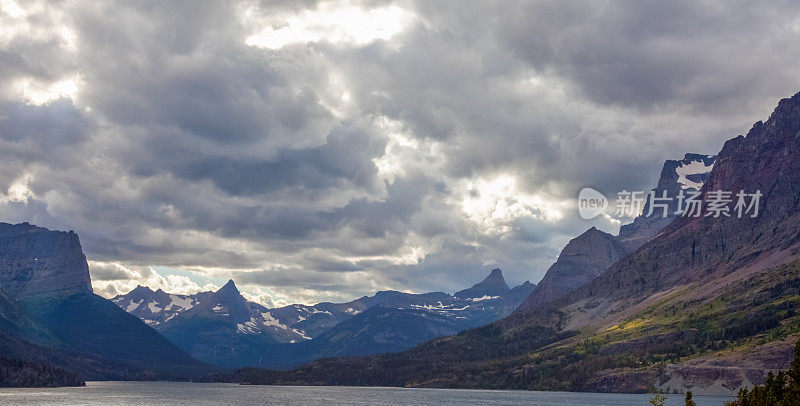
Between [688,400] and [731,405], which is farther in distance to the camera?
[731,405]

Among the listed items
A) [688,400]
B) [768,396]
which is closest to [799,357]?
[768,396]

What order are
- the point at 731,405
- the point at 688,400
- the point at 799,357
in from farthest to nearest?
the point at 731,405, the point at 799,357, the point at 688,400

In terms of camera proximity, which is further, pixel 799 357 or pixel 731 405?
pixel 731 405

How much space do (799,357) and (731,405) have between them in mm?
19275

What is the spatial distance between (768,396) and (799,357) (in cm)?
1035

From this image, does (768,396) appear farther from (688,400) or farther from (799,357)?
(688,400)

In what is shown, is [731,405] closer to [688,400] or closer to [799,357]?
[799,357]

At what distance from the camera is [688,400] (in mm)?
112062

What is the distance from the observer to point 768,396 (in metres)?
149

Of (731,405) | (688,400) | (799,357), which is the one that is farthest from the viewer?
(731,405)

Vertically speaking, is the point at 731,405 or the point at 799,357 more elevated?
the point at 799,357

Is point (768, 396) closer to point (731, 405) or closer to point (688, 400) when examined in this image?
point (731, 405)

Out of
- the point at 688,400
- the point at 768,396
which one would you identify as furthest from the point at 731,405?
the point at 688,400

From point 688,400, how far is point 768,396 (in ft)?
162
